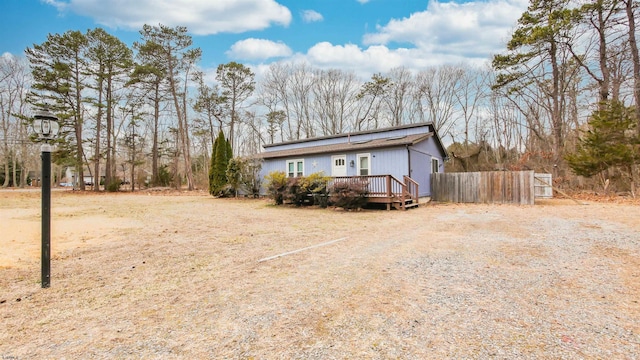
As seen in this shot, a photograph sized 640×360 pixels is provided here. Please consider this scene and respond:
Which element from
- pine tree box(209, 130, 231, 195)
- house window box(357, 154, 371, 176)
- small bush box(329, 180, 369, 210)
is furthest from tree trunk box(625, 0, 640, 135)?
pine tree box(209, 130, 231, 195)

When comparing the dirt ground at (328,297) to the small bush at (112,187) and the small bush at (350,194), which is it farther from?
the small bush at (112,187)

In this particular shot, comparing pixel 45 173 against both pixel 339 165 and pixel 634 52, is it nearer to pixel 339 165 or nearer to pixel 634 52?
pixel 339 165

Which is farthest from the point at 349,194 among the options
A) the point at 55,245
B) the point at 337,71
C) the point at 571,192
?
the point at 337,71

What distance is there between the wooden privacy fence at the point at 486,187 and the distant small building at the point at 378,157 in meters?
0.87

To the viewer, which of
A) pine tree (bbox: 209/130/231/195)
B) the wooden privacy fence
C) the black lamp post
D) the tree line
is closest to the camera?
the black lamp post

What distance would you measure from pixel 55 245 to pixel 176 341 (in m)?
5.34

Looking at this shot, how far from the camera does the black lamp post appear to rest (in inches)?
139

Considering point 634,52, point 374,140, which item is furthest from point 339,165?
point 634,52

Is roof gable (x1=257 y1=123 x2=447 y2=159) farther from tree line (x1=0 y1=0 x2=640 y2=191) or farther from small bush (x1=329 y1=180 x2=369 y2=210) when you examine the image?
tree line (x1=0 y1=0 x2=640 y2=191)

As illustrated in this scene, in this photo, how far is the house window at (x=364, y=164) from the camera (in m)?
14.3

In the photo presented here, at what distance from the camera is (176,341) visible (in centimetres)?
238

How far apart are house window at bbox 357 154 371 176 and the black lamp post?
12.0 metres

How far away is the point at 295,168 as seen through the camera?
17.0m

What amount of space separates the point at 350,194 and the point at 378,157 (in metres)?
3.71
